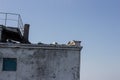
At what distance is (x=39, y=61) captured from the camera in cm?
2247

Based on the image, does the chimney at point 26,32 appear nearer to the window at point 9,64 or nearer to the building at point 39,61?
the building at point 39,61

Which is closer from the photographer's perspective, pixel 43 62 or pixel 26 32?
pixel 43 62

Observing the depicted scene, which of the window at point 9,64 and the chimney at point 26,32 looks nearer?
the window at point 9,64

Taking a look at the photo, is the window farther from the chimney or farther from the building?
the chimney

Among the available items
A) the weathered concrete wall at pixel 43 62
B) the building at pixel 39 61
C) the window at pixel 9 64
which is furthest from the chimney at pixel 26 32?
the window at pixel 9 64

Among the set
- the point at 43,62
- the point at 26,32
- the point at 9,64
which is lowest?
the point at 9,64

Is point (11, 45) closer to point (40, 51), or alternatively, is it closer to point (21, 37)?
point (40, 51)

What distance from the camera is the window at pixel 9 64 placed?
73.0 feet

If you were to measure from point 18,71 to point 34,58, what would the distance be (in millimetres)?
1654

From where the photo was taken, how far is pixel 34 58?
2245 centimetres

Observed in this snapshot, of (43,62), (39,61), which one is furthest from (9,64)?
(43,62)

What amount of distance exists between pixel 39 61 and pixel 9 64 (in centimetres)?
244

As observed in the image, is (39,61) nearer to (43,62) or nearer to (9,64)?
(43,62)

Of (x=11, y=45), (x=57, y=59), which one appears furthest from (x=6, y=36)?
(x=57, y=59)
